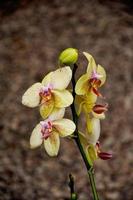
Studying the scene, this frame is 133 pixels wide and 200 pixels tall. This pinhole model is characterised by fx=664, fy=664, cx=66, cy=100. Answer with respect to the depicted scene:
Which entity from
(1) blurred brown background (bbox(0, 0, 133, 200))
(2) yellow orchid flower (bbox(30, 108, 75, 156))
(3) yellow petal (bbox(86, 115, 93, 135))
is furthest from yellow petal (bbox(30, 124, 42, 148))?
(1) blurred brown background (bbox(0, 0, 133, 200))

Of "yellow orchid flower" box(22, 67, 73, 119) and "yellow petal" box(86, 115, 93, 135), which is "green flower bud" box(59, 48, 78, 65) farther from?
"yellow petal" box(86, 115, 93, 135)

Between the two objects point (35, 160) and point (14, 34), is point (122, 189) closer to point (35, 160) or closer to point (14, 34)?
point (35, 160)

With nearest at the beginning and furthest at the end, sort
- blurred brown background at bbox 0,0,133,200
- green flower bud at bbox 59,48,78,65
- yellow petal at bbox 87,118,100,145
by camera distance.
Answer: green flower bud at bbox 59,48,78,65 → yellow petal at bbox 87,118,100,145 → blurred brown background at bbox 0,0,133,200

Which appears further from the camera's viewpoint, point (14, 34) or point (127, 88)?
point (14, 34)

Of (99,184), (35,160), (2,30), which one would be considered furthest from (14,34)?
(99,184)

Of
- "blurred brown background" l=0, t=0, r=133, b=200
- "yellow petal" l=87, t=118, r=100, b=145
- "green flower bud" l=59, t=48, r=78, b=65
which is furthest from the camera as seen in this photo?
"blurred brown background" l=0, t=0, r=133, b=200

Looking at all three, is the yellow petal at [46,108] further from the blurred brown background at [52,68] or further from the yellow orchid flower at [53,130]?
the blurred brown background at [52,68]

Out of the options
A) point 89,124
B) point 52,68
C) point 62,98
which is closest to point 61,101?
point 62,98
